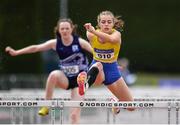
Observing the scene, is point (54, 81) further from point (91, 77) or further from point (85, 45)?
point (91, 77)

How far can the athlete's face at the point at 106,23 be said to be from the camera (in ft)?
29.0

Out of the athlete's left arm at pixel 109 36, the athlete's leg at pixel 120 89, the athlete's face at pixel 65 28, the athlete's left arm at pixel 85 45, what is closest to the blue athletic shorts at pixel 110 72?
the athlete's leg at pixel 120 89

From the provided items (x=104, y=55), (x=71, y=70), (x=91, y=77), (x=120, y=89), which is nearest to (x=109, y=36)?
(x=104, y=55)

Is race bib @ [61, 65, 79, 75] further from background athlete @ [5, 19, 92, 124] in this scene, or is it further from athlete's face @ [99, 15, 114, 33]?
athlete's face @ [99, 15, 114, 33]

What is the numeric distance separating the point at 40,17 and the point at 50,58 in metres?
2.90

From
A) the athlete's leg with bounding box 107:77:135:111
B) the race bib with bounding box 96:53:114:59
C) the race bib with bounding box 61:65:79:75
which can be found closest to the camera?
the race bib with bounding box 96:53:114:59

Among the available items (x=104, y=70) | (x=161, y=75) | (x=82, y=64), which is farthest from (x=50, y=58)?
(x=161, y=75)

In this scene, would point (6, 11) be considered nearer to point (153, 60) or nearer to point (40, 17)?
point (40, 17)

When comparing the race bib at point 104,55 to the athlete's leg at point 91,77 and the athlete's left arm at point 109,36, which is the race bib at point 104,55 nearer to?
the athlete's leg at point 91,77

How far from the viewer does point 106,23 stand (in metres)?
8.85

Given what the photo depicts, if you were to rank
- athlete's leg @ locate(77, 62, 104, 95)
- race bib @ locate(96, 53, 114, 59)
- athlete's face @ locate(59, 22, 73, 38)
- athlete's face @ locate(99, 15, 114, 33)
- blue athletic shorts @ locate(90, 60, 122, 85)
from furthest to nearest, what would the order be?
athlete's face @ locate(59, 22, 73, 38)
blue athletic shorts @ locate(90, 60, 122, 85)
race bib @ locate(96, 53, 114, 59)
athlete's face @ locate(99, 15, 114, 33)
athlete's leg @ locate(77, 62, 104, 95)

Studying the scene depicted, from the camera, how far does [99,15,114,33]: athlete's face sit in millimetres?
8836

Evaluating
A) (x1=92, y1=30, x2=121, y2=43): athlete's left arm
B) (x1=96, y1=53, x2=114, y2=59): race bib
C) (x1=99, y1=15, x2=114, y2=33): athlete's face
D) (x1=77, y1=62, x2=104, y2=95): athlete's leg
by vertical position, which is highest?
(x1=99, y1=15, x2=114, y2=33): athlete's face

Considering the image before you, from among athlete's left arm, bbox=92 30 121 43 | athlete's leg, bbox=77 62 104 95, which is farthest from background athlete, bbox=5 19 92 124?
athlete's left arm, bbox=92 30 121 43
